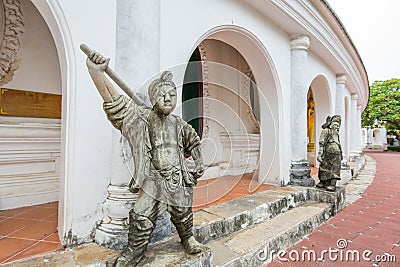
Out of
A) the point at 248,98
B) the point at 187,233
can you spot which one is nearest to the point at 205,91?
the point at 248,98

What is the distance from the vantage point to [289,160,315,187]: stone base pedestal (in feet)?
16.4

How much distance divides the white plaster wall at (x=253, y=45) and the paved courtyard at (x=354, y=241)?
1.29m

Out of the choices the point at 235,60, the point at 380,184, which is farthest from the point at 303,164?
the point at 380,184

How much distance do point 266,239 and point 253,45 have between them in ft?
9.95

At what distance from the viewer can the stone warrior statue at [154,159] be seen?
188cm

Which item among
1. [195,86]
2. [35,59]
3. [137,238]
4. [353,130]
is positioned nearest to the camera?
[137,238]

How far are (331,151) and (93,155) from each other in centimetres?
362

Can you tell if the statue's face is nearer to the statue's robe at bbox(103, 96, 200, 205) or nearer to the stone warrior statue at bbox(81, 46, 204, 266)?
the stone warrior statue at bbox(81, 46, 204, 266)

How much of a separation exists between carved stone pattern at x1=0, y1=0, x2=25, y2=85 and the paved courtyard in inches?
150

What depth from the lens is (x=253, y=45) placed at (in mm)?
4516

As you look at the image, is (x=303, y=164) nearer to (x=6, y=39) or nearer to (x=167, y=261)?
(x=167, y=261)

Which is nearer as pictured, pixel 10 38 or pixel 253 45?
pixel 10 38

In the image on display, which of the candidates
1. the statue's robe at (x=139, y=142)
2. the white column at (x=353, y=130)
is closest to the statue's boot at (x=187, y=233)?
the statue's robe at (x=139, y=142)

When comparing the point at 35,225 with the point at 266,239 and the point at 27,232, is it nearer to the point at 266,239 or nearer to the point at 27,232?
the point at 27,232
